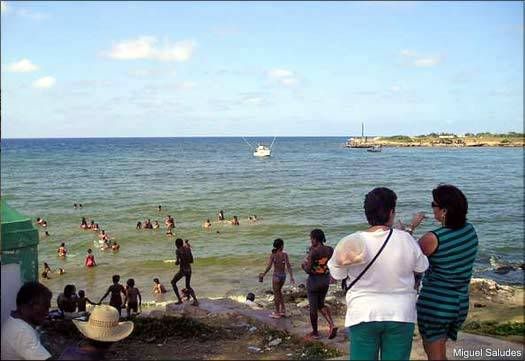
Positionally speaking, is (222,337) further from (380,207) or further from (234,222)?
Result: (234,222)

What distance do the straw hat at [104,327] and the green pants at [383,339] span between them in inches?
71.7

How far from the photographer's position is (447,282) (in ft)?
13.3

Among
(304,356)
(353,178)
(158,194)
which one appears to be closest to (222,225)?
(158,194)

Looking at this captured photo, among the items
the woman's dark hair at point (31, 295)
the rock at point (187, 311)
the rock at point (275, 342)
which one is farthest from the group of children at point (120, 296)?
the woman's dark hair at point (31, 295)

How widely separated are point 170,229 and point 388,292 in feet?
73.5

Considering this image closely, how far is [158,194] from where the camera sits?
40531 millimetres

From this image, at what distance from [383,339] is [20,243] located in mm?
4168

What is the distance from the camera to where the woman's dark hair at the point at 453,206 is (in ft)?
13.2

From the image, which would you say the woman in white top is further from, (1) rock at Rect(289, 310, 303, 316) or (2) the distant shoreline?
(2) the distant shoreline

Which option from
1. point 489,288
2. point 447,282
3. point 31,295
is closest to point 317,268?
point 447,282

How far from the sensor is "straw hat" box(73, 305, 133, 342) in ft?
13.1

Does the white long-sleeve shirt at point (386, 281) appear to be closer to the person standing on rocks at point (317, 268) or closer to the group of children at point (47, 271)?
the person standing on rocks at point (317, 268)

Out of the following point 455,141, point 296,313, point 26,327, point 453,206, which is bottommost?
point 296,313

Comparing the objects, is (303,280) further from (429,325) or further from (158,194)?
(158,194)
